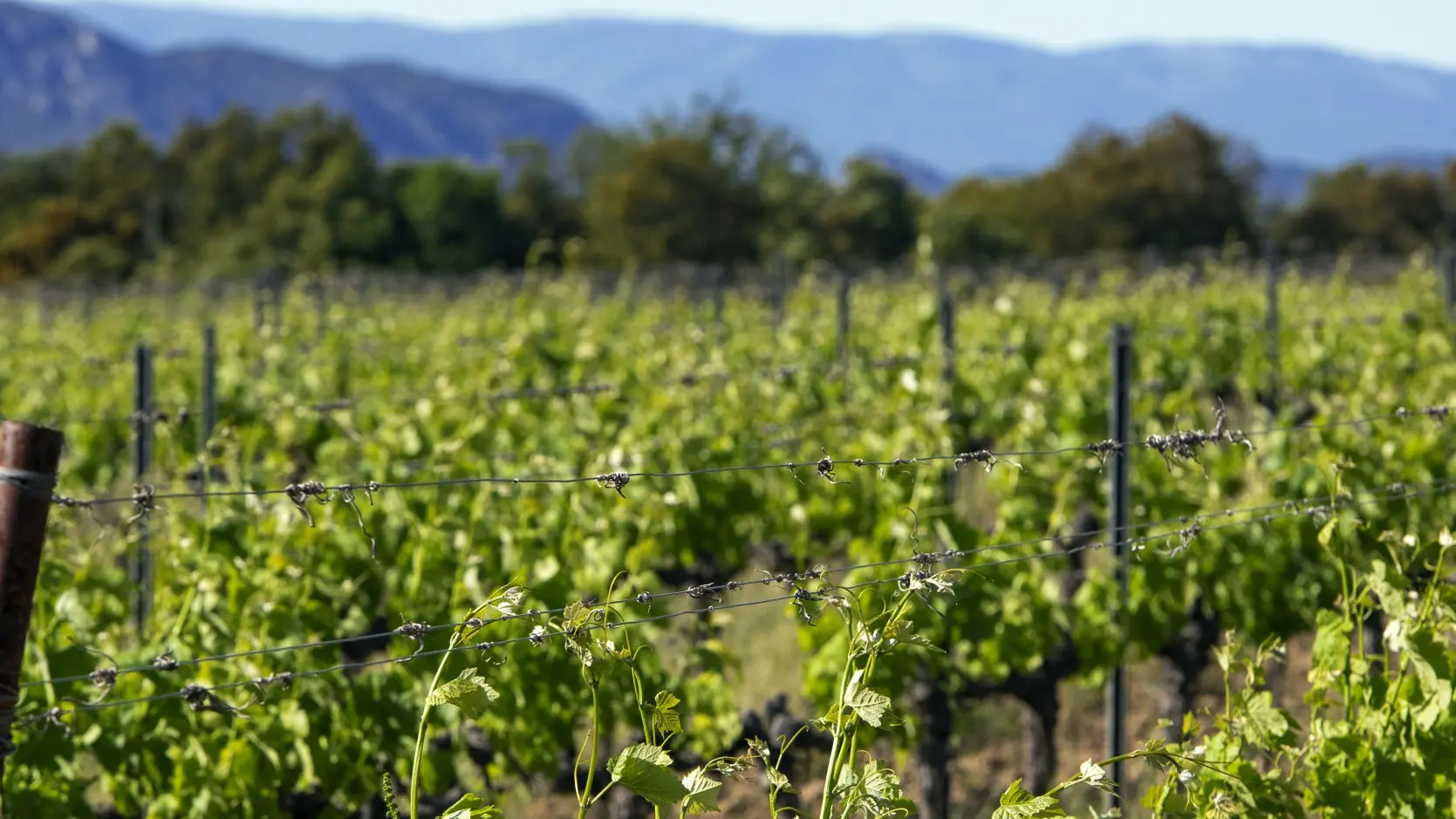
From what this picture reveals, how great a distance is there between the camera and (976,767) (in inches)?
234

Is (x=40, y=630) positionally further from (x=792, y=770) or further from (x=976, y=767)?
(x=976, y=767)

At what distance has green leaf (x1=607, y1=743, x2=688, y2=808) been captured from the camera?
2.11 metres

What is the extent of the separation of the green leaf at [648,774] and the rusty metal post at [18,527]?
30.7 inches

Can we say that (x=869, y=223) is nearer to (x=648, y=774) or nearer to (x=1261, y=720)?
(x=1261, y=720)

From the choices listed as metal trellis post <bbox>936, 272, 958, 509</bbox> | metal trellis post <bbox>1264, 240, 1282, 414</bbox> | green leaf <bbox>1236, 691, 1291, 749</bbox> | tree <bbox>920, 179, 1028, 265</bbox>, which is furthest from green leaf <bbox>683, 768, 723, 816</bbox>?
tree <bbox>920, 179, 1028, 265</bbox>

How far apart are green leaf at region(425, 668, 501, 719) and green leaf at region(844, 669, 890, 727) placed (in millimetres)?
484

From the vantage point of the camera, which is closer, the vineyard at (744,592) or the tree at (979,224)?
the vineyard at (744,592)

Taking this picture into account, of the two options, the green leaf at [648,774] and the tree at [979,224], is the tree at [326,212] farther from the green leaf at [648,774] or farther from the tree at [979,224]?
the green leaf at [648,774]

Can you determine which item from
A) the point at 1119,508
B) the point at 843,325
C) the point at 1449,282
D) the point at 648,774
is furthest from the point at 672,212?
the point at 648,774

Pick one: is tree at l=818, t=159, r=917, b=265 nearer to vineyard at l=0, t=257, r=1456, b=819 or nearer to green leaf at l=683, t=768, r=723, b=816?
vineyard at l=0, t=257, r=1456, b=819

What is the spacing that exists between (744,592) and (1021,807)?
5.65 meters

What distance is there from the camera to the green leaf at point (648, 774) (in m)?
2.11

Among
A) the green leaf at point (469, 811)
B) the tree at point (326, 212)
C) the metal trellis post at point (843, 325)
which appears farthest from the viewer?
the tree at point (326, 212)

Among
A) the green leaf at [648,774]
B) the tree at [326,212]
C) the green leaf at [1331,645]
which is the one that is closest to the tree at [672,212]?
the tree at [326,212]
